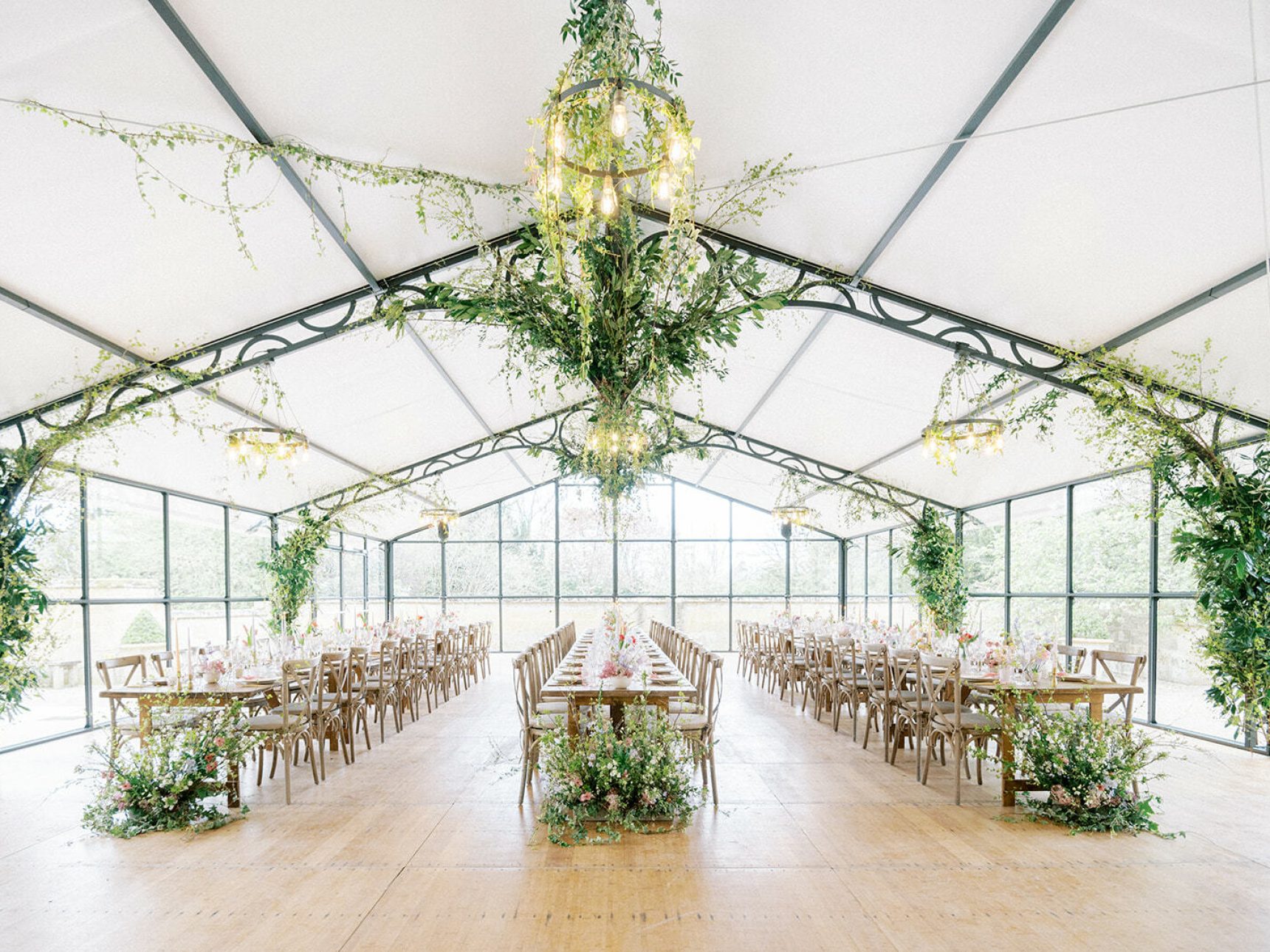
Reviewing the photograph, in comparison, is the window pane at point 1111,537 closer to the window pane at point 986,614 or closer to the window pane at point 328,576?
the window pane at point 986,614

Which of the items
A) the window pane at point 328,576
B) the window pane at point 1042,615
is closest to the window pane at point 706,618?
the window pane at point 1042,615

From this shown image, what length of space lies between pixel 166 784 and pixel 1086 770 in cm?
583

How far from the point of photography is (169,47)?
3.96 meters

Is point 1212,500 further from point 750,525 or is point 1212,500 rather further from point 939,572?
point 750,525

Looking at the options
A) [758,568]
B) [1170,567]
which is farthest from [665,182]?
[758,568]

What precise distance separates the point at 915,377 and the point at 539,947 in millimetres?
6954

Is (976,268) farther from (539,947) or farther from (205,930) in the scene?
(205,930)

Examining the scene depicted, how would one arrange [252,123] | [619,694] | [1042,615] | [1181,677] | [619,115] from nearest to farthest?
[619,115] < [252,123] < [619,694] < [1181,677] < [1042,615]

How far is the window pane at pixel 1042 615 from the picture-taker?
991 cm

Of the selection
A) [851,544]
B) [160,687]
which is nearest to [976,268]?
[160,687]

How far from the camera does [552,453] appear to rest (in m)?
12.5

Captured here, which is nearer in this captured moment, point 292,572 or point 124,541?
point 124,541

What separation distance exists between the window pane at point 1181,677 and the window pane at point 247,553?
11.5m

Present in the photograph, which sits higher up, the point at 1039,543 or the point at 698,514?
the point at 698,514
